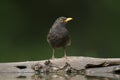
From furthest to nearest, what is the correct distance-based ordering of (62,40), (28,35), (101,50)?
(28,35), (101,50), (62,40)

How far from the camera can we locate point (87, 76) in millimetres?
9383

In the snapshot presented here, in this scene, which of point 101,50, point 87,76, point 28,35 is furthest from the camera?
point 28,35

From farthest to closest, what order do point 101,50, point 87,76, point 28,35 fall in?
point 28,35, point 101,50, point 87,76

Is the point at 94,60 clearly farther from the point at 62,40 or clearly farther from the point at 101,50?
the point at 101,50

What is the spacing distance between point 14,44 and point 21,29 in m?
0.95

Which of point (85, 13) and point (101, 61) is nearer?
point (101, 61)

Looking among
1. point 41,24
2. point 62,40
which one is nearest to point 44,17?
point 41,24

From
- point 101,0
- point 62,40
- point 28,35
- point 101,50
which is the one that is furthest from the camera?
point 101,0

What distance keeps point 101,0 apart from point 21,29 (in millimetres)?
2279

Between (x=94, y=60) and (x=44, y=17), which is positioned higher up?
(x=44, y=17)

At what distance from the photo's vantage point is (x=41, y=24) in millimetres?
16469

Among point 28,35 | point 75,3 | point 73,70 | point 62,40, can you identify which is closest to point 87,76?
point 73,70

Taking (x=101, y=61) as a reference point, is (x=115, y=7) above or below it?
above

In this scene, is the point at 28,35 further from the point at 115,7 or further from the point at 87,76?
the point at 87,76
